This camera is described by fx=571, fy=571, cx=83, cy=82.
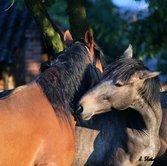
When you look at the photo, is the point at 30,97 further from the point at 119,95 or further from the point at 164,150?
the point at 164,150

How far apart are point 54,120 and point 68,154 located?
12.4 inches

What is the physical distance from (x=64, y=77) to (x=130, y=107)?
2.26 ft

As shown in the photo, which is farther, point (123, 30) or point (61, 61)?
point (123, 30)

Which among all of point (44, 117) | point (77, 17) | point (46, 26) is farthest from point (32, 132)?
point (77, 17)

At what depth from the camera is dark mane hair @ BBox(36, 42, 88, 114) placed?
497cm

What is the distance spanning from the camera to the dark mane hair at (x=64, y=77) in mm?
4969

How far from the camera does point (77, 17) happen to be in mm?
7781

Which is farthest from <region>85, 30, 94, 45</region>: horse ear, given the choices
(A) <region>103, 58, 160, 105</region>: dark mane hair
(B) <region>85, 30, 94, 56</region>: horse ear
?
(A) <region>103, 58, 160, 105</region>: dark mane hair

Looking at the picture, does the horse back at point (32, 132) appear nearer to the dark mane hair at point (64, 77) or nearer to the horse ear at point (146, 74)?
the dark mane hair at point (64, 77)

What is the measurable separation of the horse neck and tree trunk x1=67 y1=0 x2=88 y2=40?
2484 mm

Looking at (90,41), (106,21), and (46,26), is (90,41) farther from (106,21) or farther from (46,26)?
(106,21)

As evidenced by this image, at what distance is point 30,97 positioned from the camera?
4.86 metres

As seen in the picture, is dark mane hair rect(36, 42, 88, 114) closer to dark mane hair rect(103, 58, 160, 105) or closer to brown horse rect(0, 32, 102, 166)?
brown horse rect(0, 32, 102, 166)

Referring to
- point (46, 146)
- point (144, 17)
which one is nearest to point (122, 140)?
point (46, 146)
